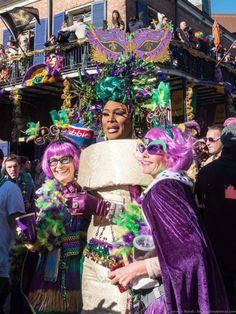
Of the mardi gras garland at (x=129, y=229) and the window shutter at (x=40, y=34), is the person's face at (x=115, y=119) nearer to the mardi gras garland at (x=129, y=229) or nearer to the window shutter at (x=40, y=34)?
the mardi gras garland at (x=129, y=229)

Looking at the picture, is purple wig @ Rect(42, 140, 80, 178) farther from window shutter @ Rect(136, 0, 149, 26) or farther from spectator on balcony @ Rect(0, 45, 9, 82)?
spectator on balcony @ Rect(0, 45, 9, 82)

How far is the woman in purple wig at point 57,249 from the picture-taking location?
9.84ft

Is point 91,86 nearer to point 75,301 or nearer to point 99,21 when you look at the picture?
point 75,301

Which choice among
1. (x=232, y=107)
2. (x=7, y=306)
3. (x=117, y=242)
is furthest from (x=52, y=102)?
(x=117, y=242)

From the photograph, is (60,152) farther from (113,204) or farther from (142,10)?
(142,10)

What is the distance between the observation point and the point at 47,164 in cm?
321

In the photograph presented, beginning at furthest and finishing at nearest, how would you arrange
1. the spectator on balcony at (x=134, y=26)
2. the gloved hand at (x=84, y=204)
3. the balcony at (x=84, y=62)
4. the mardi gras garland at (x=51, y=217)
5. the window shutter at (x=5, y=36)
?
the window shutter at (x=5, y=36) < the balcony at (x=84, y=62) < the spectator on balcony at (x=134, y=26) < the mardi gras garland at (x=51, y=217) < the gloved hand at (x=84, y=204)

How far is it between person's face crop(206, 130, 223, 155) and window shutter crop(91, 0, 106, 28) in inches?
394

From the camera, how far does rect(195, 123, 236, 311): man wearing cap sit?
290 cm

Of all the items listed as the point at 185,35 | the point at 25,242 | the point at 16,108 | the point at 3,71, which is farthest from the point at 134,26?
the point at 25,242

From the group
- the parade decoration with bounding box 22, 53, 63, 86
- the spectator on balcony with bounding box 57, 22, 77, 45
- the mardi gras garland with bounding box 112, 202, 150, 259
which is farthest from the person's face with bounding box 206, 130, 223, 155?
the spectator on balcony with bounding box 57, 22, 77, 45

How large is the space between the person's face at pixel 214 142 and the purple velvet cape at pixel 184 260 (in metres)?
2.20

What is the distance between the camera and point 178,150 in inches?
87.6

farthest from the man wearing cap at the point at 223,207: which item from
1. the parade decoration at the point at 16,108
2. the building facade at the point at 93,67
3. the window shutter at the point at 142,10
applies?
the parade decoration at the point at 16,108
